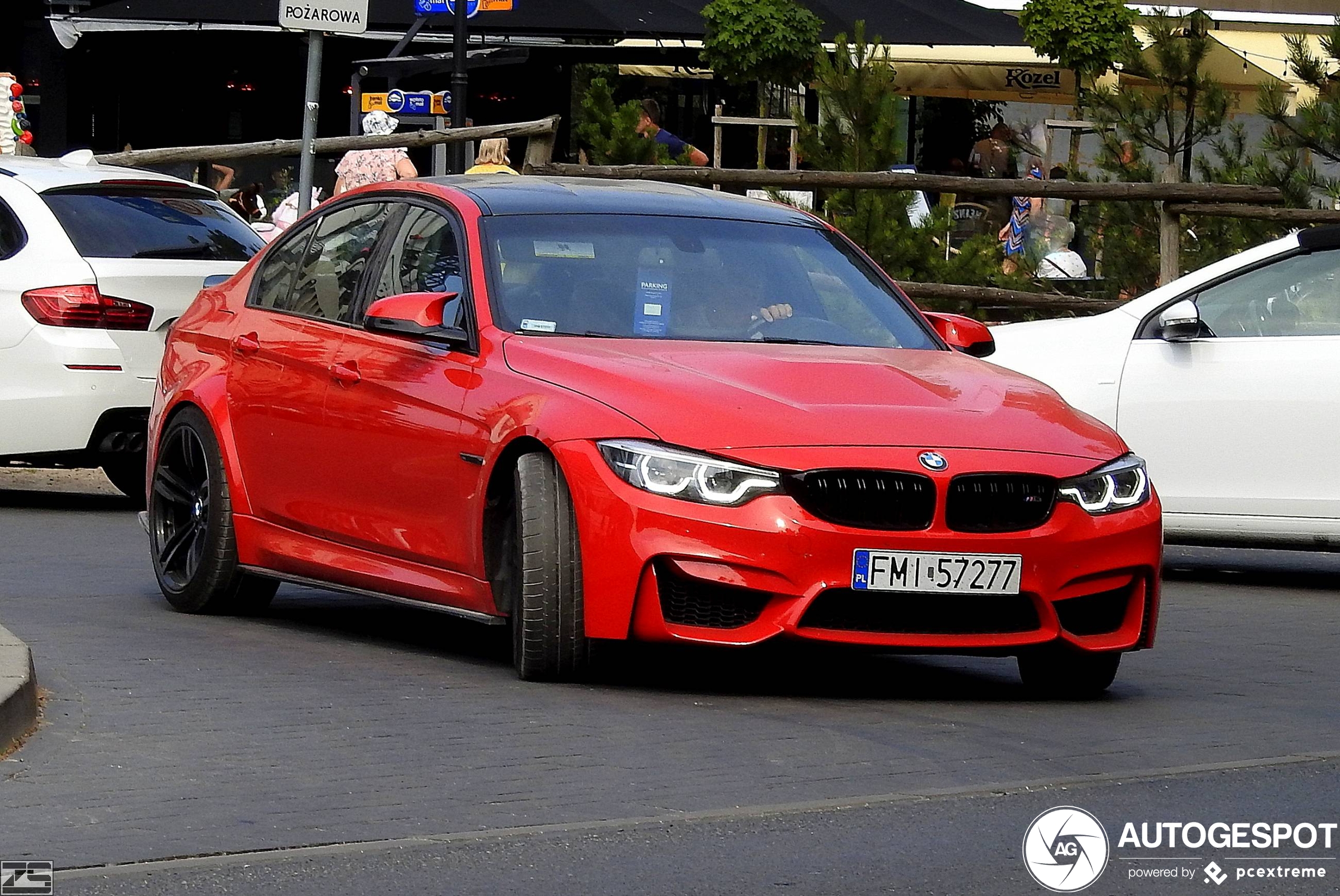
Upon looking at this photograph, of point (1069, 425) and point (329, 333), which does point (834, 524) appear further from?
point (329, 333)

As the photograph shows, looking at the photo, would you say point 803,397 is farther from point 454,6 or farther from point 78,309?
point 454,6

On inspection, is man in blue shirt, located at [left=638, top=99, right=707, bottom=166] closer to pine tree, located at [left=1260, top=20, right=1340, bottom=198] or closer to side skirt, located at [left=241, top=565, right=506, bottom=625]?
pine tree, located at [left=1260, top=20, right=1340, bottom=198]

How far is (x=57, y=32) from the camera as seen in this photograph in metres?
28.1

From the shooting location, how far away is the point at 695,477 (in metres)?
6.86

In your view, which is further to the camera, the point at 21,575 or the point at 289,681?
the point at 21,575

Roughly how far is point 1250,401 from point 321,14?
22.7ft

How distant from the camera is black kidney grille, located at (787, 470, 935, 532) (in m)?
6.87

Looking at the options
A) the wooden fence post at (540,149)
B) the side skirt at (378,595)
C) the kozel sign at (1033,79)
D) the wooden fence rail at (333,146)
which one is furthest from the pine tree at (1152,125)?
the kozel sign at (1033,79)

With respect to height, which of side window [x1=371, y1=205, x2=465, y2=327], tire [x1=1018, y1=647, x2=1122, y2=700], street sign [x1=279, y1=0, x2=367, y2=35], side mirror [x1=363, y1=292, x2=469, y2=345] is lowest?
tire [x1=1018, y1=647, x2=1122, y2=700]

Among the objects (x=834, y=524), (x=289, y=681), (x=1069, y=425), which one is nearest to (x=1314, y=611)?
(x=1069, y=425)

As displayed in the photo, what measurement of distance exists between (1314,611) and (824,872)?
5.62 metres

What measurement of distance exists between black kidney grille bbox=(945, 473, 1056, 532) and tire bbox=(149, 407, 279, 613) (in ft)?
9.26

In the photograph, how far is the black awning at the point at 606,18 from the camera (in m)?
26.6

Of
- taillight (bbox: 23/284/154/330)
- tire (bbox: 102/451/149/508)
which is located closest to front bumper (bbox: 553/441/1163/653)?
taillight (bbox: 23/284/154/330)
